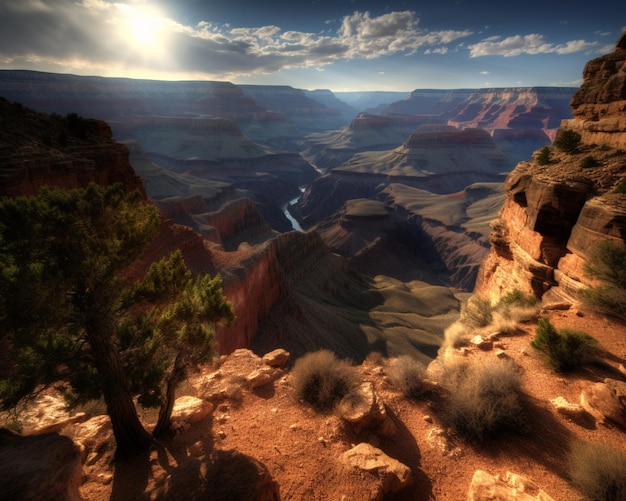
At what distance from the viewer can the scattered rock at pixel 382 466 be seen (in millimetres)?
5781

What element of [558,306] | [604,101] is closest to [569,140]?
[604,101]

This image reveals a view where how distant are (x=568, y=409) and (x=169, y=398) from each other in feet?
28.5

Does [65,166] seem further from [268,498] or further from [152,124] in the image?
[152,124]

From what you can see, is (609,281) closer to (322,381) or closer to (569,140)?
(569,140)

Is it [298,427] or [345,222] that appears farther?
[345,222]

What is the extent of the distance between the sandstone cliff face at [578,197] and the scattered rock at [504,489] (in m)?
9.14

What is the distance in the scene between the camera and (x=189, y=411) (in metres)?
8.05

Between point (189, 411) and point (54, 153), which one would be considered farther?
point (54, 153)

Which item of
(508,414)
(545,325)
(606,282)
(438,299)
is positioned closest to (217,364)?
(508,414)

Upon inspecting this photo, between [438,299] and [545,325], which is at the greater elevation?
[545,325]

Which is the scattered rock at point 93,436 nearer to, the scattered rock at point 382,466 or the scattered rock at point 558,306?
the scattered rock at point 382,466

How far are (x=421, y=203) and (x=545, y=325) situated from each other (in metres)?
91.7

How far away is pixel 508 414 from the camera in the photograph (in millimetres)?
6852

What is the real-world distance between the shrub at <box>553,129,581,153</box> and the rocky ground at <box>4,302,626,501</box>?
8775 mm
